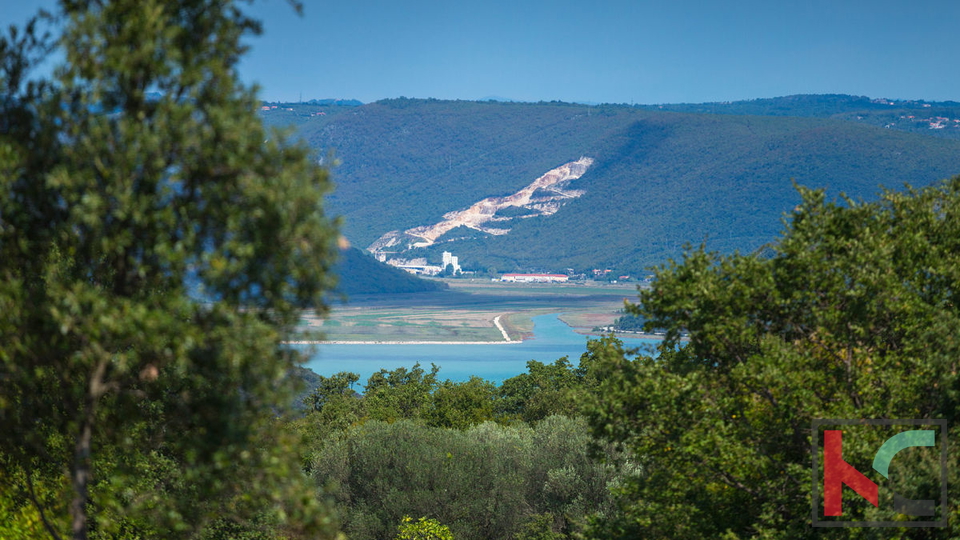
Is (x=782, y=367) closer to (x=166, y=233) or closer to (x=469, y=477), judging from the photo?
(x=166, y=233)

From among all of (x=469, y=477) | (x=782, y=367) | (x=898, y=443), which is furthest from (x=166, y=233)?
(x=469, y=477)

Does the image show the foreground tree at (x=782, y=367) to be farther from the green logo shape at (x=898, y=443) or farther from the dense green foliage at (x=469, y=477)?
the dense green foliage at (x=469, y=477)

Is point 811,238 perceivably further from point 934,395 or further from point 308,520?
point 308,520

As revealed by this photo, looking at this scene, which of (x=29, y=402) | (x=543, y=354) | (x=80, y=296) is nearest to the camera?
(x=80, y=296)

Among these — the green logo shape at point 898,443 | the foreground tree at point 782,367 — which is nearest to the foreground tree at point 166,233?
the foreground tree at point 782,367

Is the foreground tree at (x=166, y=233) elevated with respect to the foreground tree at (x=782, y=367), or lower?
elevated

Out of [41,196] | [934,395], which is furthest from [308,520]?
[934,395]
